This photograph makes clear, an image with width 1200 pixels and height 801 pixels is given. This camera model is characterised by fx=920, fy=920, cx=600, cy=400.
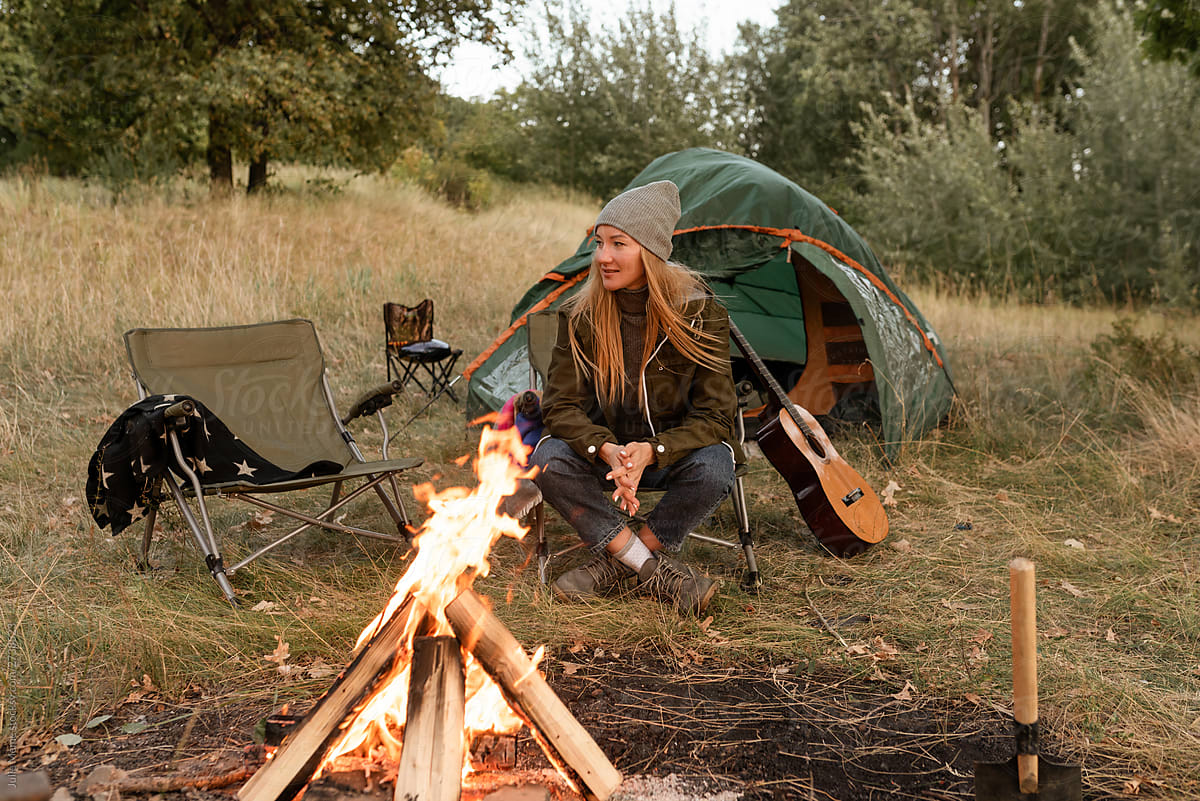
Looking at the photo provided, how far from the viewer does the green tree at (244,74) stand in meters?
9.61

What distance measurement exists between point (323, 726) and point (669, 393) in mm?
1701

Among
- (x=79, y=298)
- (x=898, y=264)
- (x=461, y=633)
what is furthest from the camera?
(x=898, y=264)

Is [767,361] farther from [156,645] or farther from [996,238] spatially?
[996,238]

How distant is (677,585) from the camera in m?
2.97

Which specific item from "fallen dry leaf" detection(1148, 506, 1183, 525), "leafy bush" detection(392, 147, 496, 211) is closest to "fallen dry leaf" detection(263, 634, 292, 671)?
"fallen dry leaf" detection(1148, 506, 1183, 525)

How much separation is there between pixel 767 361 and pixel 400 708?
434cm

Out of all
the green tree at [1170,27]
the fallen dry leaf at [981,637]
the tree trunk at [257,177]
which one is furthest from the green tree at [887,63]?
the fallen dry leaf at [981,637]

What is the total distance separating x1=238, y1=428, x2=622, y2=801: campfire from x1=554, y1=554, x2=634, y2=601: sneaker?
889mm

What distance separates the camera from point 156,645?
257 centimetres

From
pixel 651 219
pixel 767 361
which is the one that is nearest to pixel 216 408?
pixel 651 219

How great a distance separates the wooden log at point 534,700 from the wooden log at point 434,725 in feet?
0.19

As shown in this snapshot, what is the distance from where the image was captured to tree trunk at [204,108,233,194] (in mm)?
10508

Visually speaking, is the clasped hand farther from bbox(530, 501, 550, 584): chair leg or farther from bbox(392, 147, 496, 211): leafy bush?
bbox(392, 147, 496, 211): leafy bush

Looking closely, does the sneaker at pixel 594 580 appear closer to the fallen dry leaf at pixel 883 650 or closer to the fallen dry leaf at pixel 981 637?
the fallen dry leaf at pixel 883 650
